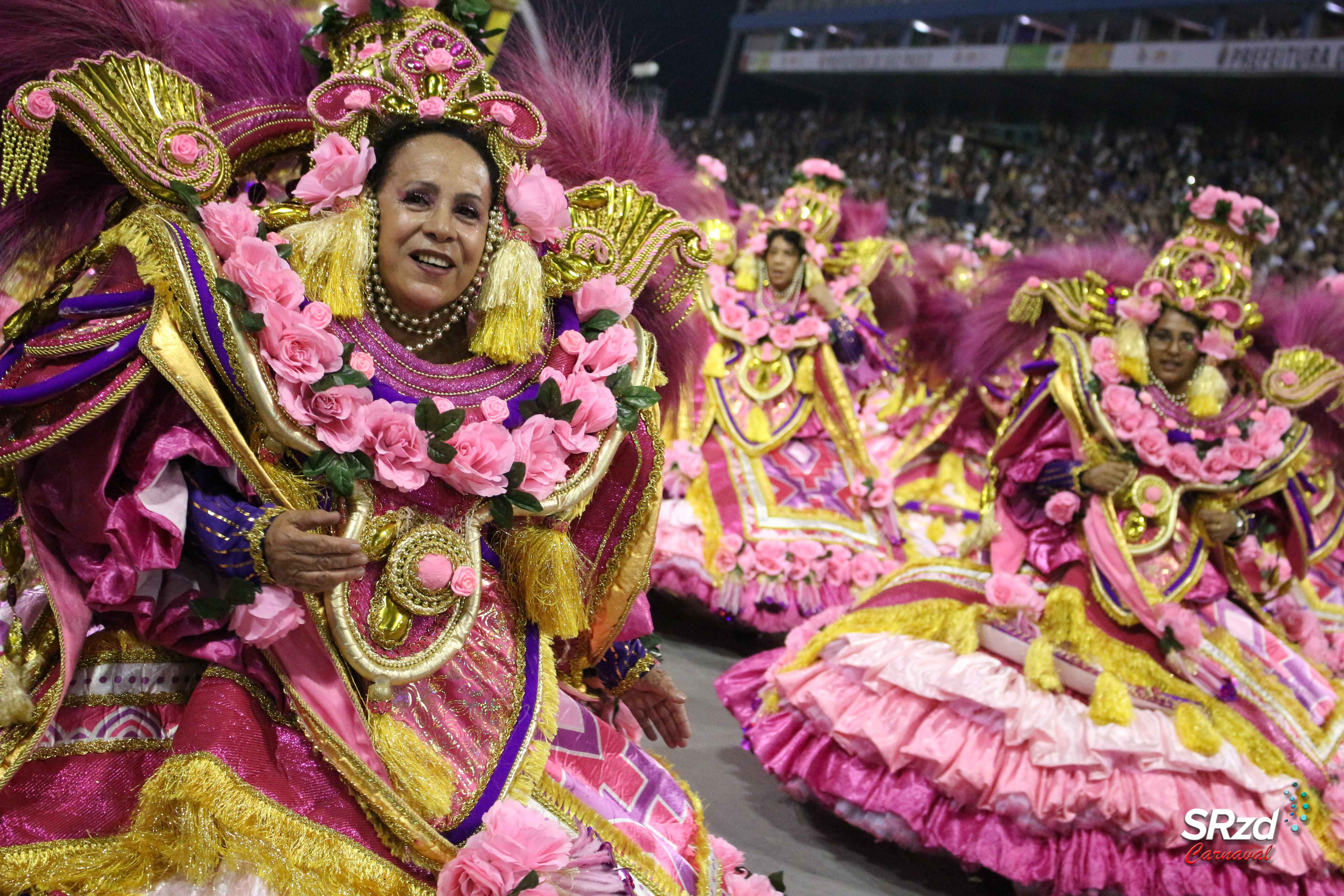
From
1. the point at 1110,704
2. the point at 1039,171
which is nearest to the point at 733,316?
the point at 1110,704

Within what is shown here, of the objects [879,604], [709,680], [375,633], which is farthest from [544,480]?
[709,680]

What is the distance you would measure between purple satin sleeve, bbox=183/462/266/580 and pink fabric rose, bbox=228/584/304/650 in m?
0.04

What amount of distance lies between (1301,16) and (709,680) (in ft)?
40.4

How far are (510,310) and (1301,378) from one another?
135 inches

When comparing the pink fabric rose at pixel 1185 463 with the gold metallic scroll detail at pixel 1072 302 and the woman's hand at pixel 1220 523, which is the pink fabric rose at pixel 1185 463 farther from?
the gold metallic scroll detail at pixel 1072 302

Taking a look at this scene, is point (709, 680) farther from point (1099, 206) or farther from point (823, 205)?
point (1099, 206)

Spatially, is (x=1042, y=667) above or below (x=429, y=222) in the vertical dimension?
below

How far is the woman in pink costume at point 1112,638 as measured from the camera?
3.95 metres

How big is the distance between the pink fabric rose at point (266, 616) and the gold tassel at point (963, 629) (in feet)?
9.00

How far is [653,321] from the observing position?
2.93 metres

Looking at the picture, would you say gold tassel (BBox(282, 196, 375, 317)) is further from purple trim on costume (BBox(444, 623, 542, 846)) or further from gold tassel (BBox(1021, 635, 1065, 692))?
gold tassel (BBox(1021, 635, 1065, 692))

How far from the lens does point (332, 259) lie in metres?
2.35

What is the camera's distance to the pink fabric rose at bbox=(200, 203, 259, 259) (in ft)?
7.37

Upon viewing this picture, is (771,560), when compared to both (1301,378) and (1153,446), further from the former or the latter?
(1301,378)
